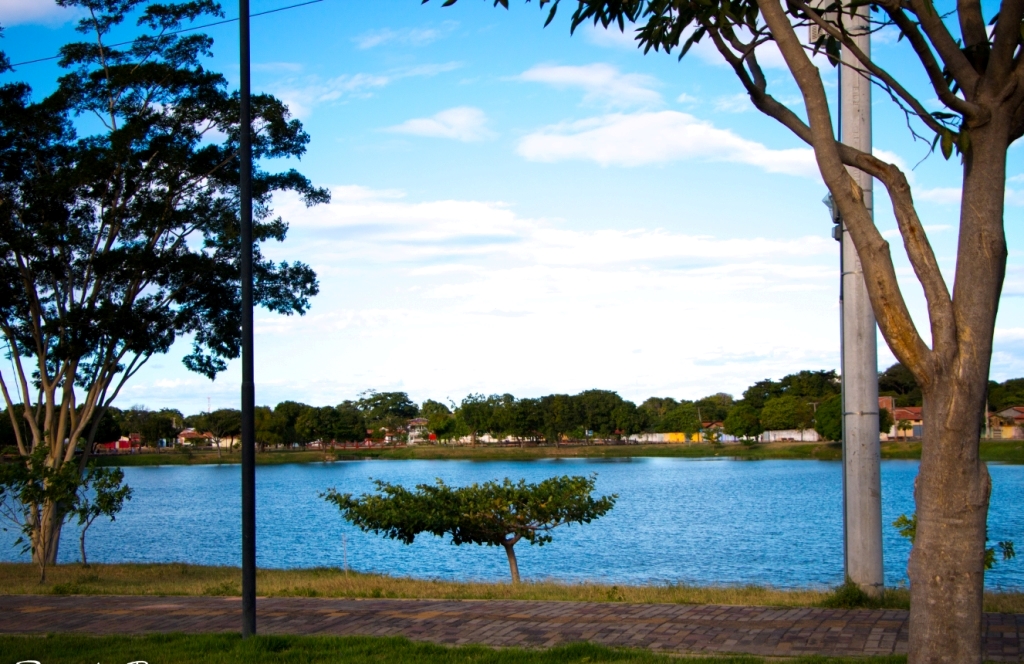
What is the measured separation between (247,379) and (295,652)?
8.14ft

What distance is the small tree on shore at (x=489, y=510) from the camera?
49.2 ft

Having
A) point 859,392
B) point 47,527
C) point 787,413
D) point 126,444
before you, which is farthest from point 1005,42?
point 126,444

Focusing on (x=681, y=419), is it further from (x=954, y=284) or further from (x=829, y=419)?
(x=954, y=284)

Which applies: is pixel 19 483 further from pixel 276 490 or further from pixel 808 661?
pixel 276 490

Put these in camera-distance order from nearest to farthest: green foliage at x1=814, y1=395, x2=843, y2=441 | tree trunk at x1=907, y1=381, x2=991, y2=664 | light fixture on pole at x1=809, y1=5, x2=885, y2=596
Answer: tree trunk at x1=907, y1=381, x2=991, y2=664, light fixture on pole at x1=809, y1=5, x2=885, y2=596, green foliage at x1=814, y1=395, x2=843, y2=441

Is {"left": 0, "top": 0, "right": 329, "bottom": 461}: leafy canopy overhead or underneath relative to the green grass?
overhead

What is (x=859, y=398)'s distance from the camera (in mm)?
10406

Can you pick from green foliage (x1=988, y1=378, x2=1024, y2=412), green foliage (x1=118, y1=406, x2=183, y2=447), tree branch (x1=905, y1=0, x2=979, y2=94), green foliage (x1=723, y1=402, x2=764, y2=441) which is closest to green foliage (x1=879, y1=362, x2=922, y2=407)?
green foliage (x1=988, y1=378, x2=1024, y2=412)

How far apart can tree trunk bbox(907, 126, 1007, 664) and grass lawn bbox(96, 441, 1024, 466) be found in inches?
3527

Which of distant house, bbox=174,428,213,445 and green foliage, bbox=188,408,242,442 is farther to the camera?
distant house, bbox=174,428,213,445

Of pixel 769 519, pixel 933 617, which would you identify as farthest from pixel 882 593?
pixel 769 519

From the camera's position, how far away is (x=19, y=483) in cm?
1869

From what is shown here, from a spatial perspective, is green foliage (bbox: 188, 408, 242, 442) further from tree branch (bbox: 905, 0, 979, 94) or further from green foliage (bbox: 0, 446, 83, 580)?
tree branch (bbox: 905, 0, 979, 94)

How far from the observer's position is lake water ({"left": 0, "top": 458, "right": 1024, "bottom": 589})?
21.8m
